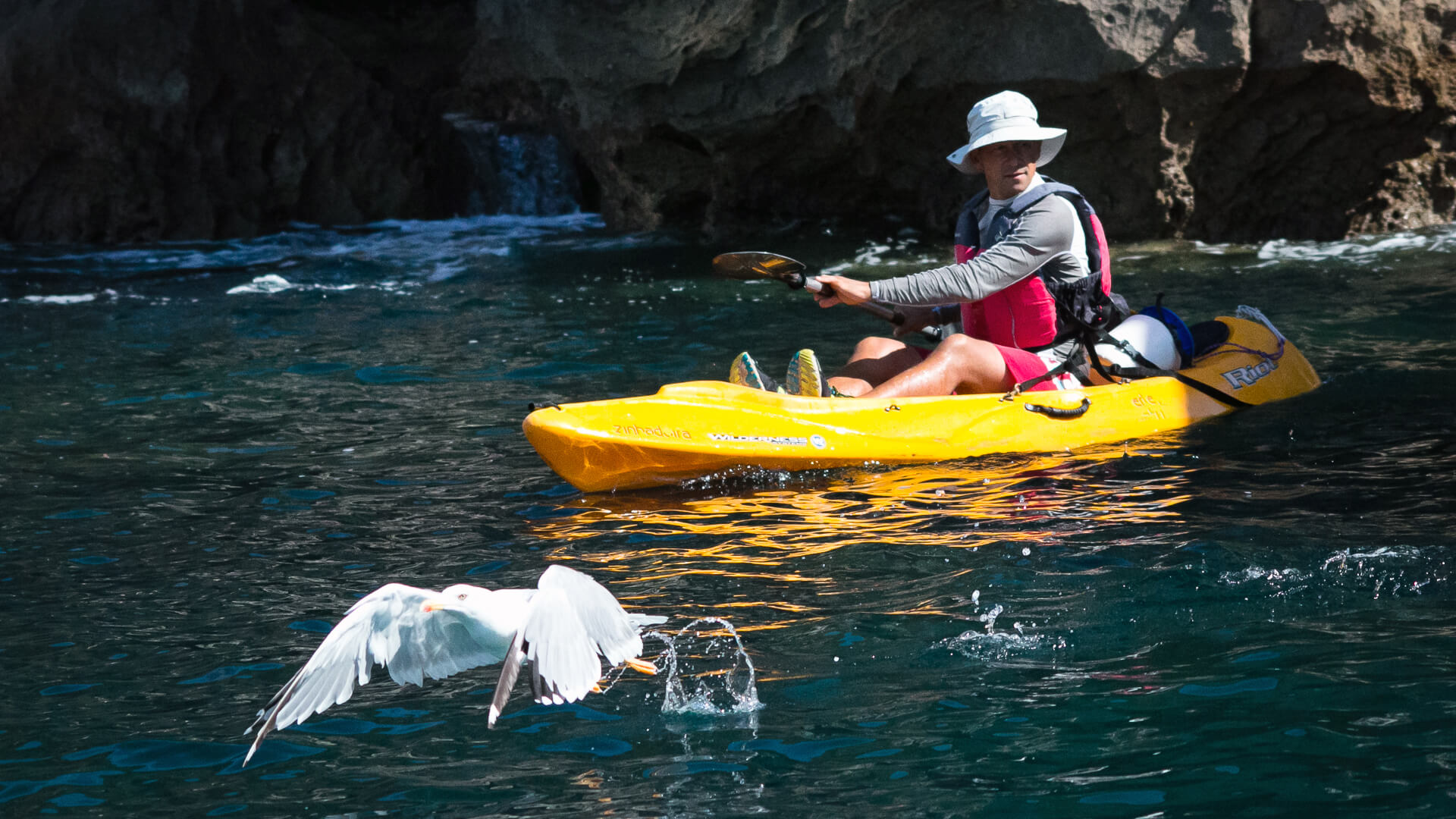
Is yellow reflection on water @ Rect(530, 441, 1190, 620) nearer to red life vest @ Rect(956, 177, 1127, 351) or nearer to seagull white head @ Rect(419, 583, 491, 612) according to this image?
red life vest @ Rect(956, 177, 1127, 351)

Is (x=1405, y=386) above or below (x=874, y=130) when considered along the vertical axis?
below

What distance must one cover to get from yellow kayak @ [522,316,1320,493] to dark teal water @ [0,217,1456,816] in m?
0.10

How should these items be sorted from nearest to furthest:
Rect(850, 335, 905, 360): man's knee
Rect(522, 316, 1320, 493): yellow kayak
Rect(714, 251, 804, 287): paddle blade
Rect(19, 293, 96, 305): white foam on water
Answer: Rect(522, 316, 1320, 493): yellow kayak < Rect(714, 251, 804, 287): paddle blade < Rect(850, 335, 905, 360): man's knee < Rect(19, 293, 96, 305): white foam on water

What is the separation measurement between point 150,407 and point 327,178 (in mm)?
9959

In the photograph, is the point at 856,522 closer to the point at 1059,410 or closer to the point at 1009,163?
the point at 1059,410

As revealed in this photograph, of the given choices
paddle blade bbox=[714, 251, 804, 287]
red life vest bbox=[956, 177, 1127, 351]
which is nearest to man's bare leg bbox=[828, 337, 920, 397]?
red life vest bbox=[956, 177, 1127, 351]

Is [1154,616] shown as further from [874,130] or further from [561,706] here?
[874,130]

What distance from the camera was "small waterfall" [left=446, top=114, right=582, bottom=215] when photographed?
55.6ft

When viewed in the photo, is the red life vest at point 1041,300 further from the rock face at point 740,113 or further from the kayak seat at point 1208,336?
the rock face at point 740,113

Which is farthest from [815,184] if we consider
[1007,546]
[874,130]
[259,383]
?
[1007,546]

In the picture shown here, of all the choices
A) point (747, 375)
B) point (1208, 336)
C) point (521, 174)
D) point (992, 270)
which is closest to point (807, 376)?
point (747, 375)

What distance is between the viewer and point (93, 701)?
3.38 meters

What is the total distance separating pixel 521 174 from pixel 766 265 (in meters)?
12.0

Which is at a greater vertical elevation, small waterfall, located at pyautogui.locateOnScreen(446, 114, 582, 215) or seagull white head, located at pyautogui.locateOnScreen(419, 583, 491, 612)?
small waterfall, located at pyautogui.locateOnScreen(446, 114, 582, 215)
